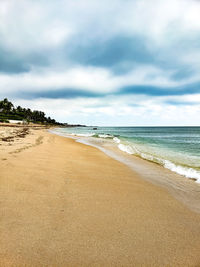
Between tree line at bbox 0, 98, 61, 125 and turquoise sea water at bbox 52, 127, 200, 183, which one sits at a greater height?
tree line at bbox 0, 98, 61, 125

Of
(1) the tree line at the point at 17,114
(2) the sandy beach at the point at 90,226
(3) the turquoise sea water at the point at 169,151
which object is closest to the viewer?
(2) the sandy beach at the point at 90,226

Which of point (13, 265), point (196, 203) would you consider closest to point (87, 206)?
point (13, 265)

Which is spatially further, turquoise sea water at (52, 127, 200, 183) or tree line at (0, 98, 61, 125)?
tree line at (0, 98, 61, 125)

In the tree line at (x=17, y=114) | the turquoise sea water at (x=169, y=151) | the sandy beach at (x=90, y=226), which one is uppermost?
the tree line at (x=17, y=114)

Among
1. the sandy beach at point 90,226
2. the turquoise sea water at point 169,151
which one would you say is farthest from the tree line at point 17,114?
the sandy beach at point 90,226

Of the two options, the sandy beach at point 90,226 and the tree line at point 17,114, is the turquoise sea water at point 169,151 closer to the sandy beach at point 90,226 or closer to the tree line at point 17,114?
the sandy beach at point 90,226

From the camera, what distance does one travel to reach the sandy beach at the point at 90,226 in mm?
2123

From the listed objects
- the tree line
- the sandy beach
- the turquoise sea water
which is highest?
the tree line

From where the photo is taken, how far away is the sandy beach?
212cm

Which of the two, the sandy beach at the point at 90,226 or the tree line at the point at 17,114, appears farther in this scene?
the tree line at the point at 17,114

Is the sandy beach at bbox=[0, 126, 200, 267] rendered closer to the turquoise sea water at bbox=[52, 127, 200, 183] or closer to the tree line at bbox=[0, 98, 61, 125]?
the turquoise sea water at bbox=[52, 127, 200, 183]

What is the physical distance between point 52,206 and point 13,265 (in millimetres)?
1468

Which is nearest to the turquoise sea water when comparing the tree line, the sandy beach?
the sandy beach

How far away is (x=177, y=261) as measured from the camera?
217cm
